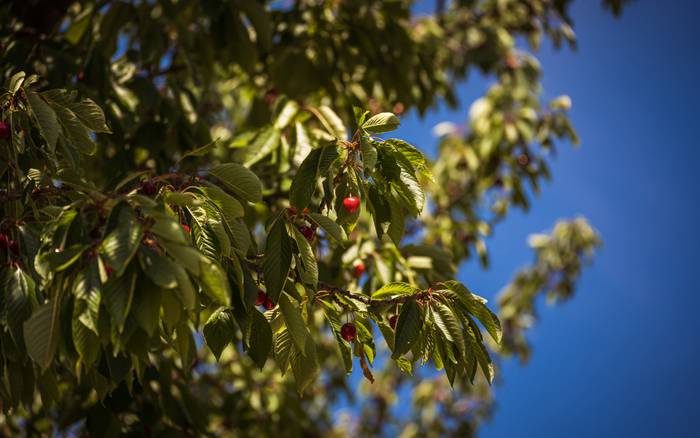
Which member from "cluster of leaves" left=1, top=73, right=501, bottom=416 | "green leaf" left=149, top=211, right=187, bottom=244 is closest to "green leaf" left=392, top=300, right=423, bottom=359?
"cluster of leaves" left=1, top=73, right=501, bottom=416

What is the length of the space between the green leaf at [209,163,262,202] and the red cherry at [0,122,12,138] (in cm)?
41

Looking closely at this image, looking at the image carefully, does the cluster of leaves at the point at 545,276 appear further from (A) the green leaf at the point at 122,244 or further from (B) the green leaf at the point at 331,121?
(A) the green leaf at the point at 122,244

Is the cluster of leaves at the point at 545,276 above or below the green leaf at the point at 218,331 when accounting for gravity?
above

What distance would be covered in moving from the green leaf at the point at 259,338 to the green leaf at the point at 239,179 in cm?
22

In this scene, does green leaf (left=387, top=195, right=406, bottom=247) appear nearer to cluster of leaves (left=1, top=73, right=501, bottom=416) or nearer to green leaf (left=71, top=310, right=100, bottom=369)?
cluster of leaves (left=1, top=73, right=501, bottom=416)

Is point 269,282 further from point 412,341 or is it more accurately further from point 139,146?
point 139,146

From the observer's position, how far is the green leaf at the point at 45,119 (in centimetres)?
121

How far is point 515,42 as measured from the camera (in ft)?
14.8

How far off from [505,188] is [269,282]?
3092 mm

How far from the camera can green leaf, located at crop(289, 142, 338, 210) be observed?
1257 mm

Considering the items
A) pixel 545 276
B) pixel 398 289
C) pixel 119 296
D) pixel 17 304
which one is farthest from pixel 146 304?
pixel 545 276

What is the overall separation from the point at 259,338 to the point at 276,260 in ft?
0.51

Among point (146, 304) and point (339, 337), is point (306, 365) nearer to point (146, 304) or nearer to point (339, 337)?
point (339, 337)

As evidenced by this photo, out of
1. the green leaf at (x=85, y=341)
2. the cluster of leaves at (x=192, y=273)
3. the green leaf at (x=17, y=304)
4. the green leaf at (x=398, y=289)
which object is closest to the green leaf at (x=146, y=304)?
the cluster of leaves at (x=192, y=273)
